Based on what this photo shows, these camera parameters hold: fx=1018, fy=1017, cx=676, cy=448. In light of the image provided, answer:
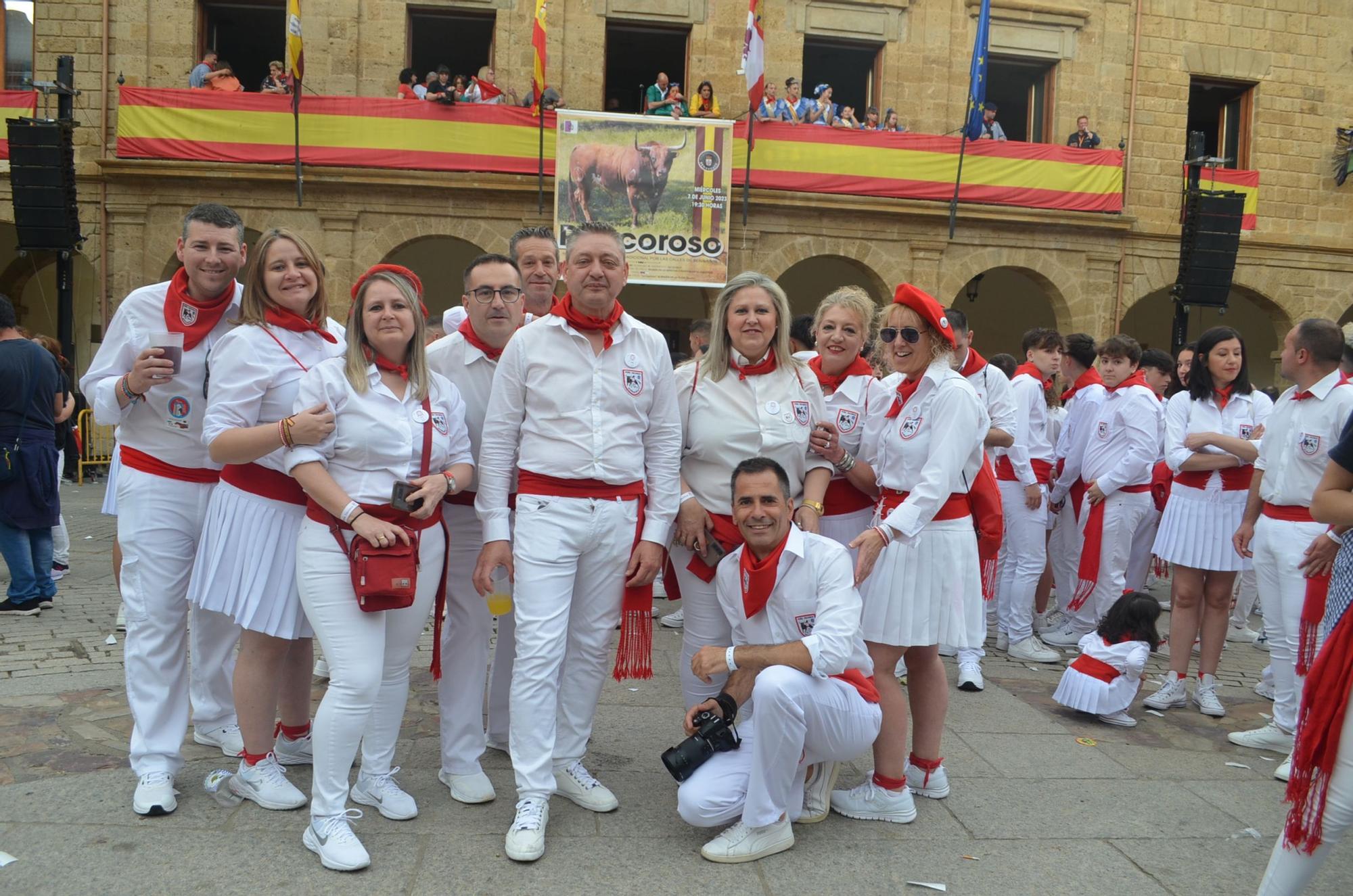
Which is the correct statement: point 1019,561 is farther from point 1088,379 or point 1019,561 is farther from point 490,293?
point 490,293

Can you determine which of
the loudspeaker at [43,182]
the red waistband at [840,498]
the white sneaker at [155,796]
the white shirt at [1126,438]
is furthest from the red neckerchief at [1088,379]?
the loudspeaker at [43,182]

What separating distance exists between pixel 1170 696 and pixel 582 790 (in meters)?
3.43

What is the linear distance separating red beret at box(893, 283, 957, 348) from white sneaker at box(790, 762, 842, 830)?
5.36 ft

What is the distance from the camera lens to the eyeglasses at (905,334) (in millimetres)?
3758

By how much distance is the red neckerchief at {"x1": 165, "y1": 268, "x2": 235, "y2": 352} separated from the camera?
3.65 meters

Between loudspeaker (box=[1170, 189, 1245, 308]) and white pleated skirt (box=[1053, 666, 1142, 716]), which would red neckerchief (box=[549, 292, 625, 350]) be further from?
loudspeaker (box=[1170, 189, 1245, 308])

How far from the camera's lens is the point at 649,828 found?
354cm

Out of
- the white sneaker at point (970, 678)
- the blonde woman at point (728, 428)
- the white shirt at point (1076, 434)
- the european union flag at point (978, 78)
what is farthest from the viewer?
the european union flag at point (978, 78)

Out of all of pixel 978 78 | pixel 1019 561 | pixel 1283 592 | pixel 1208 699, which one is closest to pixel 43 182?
pixel 1019 561

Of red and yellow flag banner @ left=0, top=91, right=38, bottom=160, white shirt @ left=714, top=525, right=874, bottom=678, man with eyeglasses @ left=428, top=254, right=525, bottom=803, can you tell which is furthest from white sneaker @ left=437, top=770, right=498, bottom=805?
red and yellow flag banner @ left=0, top=91, right=38, bottom=160

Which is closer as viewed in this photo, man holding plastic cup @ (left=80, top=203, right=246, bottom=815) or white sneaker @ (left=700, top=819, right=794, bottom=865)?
white sneaker @ (left=700, top=819, right=794, bottom=865)

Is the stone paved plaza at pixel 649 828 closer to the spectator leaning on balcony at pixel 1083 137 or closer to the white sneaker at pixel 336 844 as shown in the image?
the white sneaker at pixel 336 844

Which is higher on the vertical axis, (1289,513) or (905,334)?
(905,334)

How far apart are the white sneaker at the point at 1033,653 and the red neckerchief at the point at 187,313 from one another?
5.19 m
